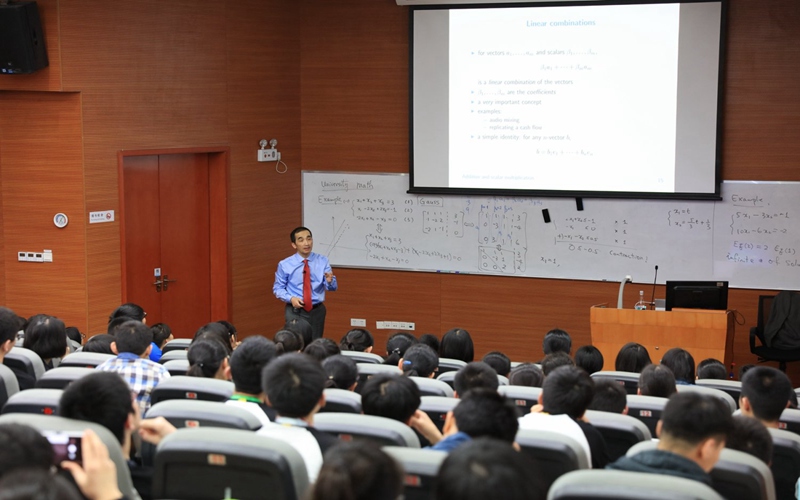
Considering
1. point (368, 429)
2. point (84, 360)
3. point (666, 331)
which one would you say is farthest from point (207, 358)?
point (666, 331)

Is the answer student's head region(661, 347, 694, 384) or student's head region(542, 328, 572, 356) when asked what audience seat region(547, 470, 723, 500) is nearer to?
student's head region(661, 347, 694, 384)

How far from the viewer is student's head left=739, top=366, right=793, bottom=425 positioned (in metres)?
3.78

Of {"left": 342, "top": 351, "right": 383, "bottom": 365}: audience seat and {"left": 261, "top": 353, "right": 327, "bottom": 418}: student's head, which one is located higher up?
{"left": 261, "top": 353, "right": 327, "bottom": 418}: student's head

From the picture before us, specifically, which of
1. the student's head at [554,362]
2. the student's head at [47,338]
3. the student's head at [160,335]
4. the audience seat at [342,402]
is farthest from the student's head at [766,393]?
the student's head at [160,335]

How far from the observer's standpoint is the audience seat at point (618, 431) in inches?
138

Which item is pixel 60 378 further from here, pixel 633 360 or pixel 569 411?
pixel 633 360

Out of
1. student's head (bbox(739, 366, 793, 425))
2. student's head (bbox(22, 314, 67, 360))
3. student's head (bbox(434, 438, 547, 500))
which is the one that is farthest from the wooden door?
student's head (bbox(434, 438, 547, 500))

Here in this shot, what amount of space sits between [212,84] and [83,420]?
6610mm

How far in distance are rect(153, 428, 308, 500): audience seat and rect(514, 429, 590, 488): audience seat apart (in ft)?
2.62

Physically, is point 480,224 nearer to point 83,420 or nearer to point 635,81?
point 635,81

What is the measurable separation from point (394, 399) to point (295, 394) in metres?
0.50

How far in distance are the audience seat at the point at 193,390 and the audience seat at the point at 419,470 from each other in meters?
1.50

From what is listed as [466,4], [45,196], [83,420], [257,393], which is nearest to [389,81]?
[466,4]

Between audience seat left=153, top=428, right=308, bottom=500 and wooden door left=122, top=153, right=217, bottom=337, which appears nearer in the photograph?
audience seat left=153, top=428, right=308, bottom=500
